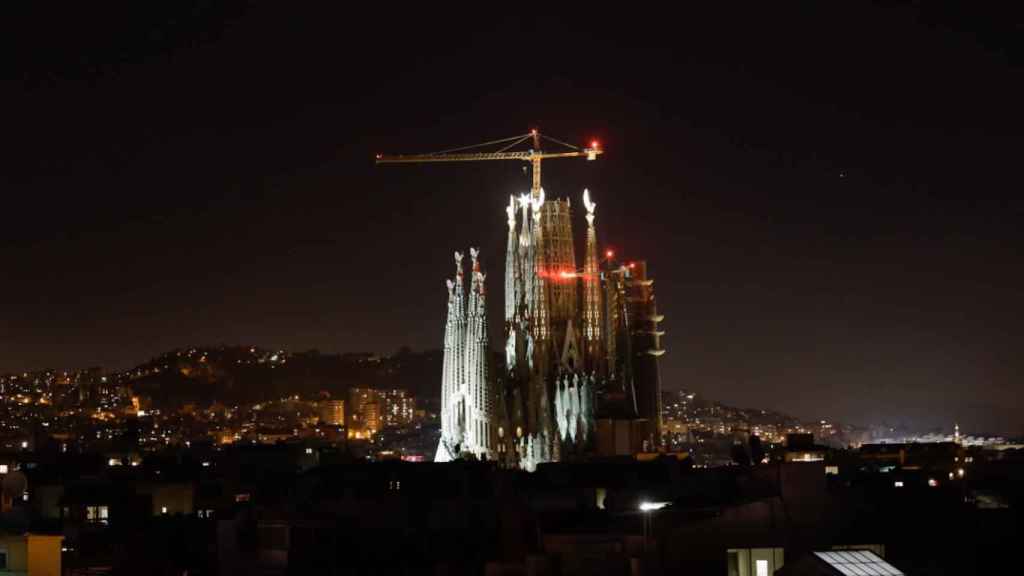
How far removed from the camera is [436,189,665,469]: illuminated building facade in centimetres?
12988

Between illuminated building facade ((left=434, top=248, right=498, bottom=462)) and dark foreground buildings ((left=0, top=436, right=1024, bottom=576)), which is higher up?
illuminated building facade ((left=434, top=248, right=498, bottom=462))

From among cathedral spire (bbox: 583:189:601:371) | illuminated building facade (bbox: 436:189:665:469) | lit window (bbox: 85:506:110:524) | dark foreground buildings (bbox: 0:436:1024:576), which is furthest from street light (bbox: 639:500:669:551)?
cathedral spire (bbox: 583:189:601:371)

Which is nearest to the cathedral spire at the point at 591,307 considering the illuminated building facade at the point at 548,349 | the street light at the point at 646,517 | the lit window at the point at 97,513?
the illuminated building facade at the point at 548,349

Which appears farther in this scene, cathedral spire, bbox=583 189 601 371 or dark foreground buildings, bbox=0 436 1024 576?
→ cathedral spire, bbox=583 189 601 371

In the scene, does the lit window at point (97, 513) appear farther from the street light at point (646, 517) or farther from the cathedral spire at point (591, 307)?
the cathedral spire at point (591, 307)

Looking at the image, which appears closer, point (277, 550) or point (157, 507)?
point (277, 550)

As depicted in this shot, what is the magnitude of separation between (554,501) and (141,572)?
20518 millimetres

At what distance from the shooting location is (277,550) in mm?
45781

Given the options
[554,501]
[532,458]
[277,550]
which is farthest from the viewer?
[532,458]

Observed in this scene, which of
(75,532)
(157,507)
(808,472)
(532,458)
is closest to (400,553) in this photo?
(808,472)

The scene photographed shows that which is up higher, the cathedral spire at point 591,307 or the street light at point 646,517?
the cathedral spire at point 591,307

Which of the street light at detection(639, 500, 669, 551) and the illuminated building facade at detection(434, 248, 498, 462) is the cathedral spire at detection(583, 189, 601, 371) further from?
the street light at detection(639, 500, 669, 551)

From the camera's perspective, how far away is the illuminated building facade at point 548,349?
12988 centimetres

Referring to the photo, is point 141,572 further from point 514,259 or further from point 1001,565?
point 514,259
